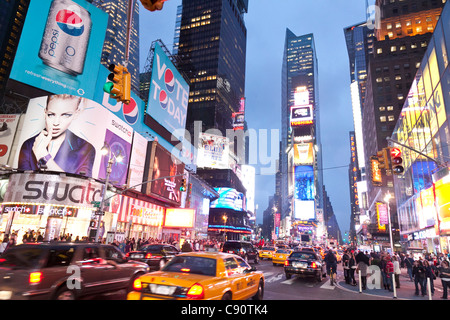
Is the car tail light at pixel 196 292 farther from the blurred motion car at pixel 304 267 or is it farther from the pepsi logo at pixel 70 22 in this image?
the pepsi logo at pixel 70 22

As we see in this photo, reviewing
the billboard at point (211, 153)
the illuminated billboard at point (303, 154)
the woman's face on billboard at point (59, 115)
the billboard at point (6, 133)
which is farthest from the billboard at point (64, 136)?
the illuminated billboard at point (303, 154)

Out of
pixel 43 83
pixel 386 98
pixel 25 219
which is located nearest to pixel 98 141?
pixel 43 83

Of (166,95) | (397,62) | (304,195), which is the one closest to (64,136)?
(166,95)

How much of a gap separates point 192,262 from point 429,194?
105 feet

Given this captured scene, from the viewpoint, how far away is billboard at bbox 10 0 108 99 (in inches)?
1111

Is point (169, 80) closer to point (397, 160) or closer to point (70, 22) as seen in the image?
point (70, 22)

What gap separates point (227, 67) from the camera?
137 meters

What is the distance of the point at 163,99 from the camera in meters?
44.0

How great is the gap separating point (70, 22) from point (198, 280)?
117ft

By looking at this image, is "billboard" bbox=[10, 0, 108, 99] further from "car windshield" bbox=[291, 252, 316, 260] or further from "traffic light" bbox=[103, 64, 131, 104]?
"car windshield" bbox=[291, 252, 316, 260]

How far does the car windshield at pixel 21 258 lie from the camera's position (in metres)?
6.70

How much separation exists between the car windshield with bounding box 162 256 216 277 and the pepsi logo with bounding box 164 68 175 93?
41.5m

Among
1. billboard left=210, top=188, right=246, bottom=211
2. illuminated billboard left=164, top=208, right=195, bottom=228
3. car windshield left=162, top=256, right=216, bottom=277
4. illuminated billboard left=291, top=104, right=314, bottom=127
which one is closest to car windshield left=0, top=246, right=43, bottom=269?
car windshield left=162, top=256, right=216, bottom=277
